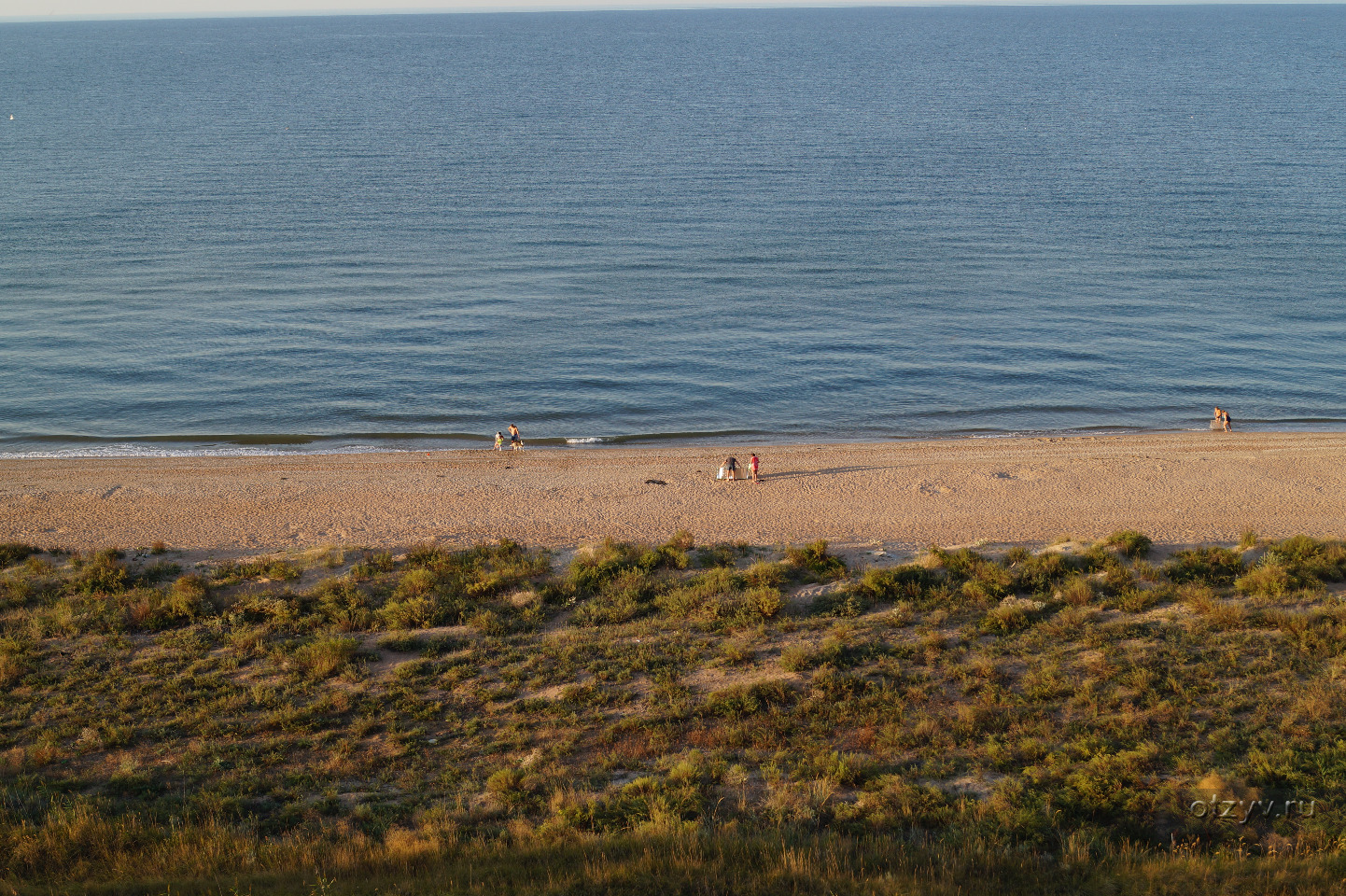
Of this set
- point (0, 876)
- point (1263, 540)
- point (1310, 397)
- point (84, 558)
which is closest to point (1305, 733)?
point (1263, 540)

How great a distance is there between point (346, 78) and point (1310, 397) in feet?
454

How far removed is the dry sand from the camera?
23.2m

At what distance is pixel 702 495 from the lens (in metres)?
26.6

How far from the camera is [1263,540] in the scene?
20.4 metres

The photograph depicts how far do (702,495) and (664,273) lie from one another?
2635 cm

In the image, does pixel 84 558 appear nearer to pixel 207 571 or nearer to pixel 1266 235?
pixel 207 571

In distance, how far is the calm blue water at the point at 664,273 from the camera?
3641cm

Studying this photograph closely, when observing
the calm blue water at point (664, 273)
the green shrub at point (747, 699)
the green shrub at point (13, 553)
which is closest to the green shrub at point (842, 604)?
the green shrub at point (747, 699)

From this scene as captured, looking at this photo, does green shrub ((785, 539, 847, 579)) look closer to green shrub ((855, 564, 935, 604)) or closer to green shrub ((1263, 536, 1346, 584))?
green shrub ((855, 564, 935, 604))

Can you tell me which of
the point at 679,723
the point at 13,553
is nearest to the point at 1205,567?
the point at 679,723

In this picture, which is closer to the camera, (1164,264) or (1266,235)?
(1164,264)

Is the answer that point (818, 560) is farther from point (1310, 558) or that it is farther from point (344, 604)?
point (1310, 558)

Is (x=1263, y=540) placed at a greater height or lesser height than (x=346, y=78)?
lesser

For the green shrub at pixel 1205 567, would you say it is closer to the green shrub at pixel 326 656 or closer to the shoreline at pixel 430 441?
the green shrub at pixel 326 656
